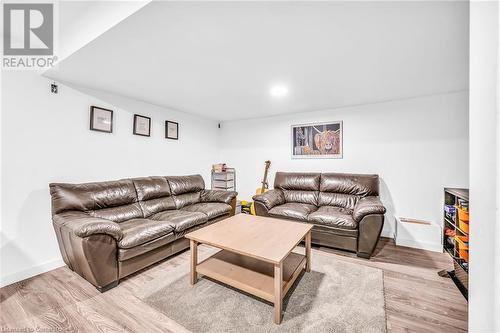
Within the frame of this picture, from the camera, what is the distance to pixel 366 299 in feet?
5.86

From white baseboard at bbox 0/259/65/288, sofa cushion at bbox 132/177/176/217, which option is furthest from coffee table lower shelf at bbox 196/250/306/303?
white baseboard at bbox 0/259/65/288

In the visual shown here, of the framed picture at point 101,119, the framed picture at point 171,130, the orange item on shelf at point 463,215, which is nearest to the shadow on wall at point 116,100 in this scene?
the framed picture at point 101,119

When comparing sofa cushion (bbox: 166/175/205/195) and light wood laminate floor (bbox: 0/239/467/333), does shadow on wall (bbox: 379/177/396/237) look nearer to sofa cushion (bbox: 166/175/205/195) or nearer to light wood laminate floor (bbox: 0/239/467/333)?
light wood laminate floor (bbox: 0/239/467/333)

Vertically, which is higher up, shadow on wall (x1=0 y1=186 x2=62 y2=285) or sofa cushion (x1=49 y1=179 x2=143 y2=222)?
sofa cushion (x1=49 y1=179 x2=143 y2=222)

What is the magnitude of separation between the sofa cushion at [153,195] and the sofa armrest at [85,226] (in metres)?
0.85

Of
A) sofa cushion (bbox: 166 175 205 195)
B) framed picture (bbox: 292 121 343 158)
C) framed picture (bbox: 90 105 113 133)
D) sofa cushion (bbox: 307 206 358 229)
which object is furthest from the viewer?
framed picture (bbox: 292 121 343 158)

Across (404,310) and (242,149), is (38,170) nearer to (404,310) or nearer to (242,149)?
(242,149)

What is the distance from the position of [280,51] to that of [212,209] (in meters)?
2.33

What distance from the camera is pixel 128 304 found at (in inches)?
68.5

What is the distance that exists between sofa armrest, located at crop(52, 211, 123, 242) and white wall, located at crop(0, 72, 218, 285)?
15.3 inches

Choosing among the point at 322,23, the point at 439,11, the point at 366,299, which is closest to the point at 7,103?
the point at 322,23

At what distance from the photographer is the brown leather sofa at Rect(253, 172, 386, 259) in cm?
252

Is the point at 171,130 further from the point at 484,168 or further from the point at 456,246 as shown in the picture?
the point at 456,246

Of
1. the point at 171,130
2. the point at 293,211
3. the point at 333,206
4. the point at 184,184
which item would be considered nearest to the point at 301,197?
the point at 333,206
